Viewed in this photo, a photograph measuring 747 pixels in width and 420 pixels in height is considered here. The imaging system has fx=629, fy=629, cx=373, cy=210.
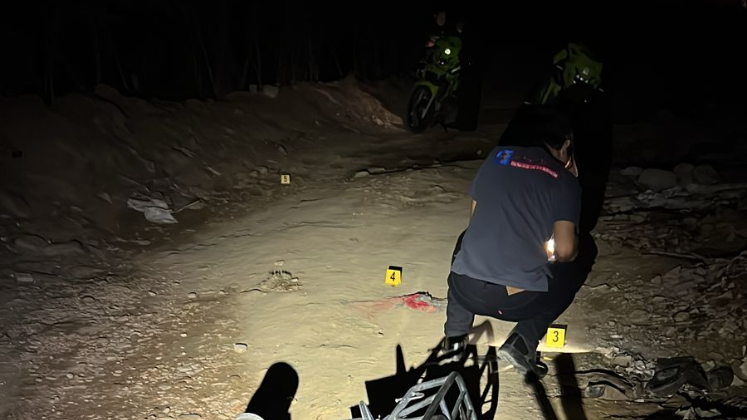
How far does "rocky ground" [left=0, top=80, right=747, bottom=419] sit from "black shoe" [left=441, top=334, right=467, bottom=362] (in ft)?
0.64

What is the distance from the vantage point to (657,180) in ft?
21.2

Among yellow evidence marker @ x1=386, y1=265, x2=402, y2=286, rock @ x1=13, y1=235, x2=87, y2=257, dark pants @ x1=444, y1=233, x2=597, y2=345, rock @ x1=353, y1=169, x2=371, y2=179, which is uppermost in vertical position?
dark pants @ x1=444, y1=233, x2=597, y2=345

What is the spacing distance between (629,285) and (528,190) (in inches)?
74.7

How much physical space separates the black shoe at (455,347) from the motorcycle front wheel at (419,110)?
619 centimetres

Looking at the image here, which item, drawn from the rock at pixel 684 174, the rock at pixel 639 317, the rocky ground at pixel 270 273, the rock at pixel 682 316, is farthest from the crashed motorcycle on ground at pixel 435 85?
the rock at pixel 682 316

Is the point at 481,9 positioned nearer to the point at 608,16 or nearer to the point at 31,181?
the point at 608,16

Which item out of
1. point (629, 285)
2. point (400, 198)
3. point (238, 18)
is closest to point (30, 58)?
point (238, 18)

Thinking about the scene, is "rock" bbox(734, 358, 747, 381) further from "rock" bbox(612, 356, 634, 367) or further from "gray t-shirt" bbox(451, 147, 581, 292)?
"gray t-shirt" bbox(451, 147, 581, 292)

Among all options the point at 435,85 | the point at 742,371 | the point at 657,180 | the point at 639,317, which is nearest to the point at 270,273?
the point at 639,317

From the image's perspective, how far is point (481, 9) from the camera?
1988 cm

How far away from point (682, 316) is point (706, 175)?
2.79m

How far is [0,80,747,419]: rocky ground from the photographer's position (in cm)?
343

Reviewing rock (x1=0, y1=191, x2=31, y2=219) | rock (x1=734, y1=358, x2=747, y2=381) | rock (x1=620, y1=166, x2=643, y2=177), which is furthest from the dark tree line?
rock (x1=734, y1=358, x2=747, y2=381)

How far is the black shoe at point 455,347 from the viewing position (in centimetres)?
354
